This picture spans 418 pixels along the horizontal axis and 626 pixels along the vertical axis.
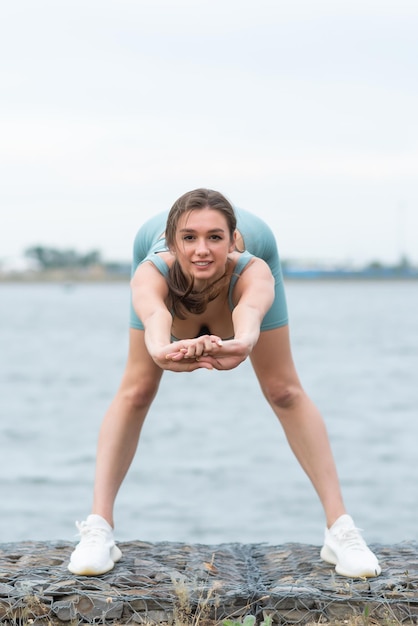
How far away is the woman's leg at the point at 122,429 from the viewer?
193 inches

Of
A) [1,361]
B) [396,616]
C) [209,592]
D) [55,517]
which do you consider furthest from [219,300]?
[1,361]

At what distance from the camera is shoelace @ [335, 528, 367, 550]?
4895mm

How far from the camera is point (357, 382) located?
33.3 meters

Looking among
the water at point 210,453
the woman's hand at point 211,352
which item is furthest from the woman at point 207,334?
the water at point 210,453

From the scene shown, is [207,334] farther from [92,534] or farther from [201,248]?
[92,534]

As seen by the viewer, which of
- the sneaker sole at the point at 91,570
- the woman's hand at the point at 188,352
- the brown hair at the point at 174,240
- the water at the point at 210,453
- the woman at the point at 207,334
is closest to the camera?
the woman's hand at the point at 188,352

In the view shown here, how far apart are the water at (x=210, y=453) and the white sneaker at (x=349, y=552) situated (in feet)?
22.9

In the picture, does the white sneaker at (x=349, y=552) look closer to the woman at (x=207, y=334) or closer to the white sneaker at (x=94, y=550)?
the woman at (x=207, y=334)

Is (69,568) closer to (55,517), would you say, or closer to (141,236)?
(141,236)

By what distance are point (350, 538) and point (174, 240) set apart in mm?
1705

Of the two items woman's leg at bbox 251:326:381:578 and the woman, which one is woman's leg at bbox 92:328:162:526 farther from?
woman's leg at bbox 251:326:381:578

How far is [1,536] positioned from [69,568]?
7.59m

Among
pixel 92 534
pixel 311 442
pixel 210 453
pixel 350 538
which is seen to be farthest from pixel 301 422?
pixel 210 453

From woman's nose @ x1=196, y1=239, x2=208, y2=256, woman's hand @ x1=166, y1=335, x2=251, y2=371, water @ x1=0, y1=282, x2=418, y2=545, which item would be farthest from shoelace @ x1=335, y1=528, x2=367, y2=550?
water @ x1=0, y1=282, x2=418, y2=545
